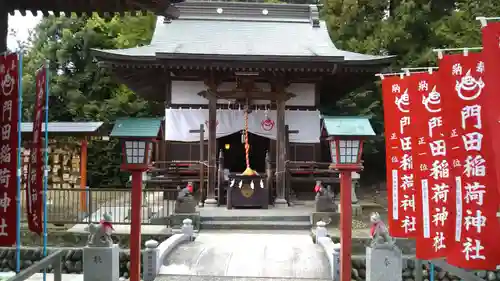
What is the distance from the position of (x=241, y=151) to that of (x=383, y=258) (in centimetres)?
1217

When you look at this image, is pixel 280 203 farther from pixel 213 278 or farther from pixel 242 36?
pixel 242 36

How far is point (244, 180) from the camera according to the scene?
12164 mm

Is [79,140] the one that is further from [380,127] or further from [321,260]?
[380,127]

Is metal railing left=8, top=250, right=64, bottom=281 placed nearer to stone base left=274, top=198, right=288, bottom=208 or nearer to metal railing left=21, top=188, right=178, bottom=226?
metal railing left=21, top=188, right=178, bottom=226

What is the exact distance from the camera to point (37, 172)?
5.03 m

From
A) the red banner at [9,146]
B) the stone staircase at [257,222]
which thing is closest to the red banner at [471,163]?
the red banner at [9,146]

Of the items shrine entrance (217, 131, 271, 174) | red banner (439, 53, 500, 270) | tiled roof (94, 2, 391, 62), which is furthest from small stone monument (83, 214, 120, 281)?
shrine entrance (217, 131, 271, 174)

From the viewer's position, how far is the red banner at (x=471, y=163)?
384 centimetres

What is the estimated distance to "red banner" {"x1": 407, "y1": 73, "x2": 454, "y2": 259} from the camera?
181 inches

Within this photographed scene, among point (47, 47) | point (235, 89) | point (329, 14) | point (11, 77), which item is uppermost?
point (329, 14)

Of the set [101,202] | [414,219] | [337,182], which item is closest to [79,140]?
[101,202]

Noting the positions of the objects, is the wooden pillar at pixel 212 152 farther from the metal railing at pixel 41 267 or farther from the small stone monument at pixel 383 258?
the metal railing at pixel 41 267

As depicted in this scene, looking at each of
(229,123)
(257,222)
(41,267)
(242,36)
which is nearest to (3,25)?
(41,267)

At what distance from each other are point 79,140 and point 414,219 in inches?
431
